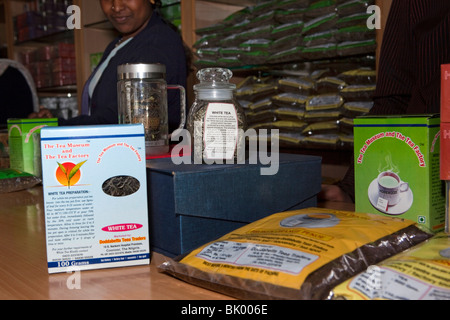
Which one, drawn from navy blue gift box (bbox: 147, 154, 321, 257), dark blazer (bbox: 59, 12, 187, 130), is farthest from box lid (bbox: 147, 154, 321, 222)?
dark blazer (bbox: 59, 12, 187, 130)

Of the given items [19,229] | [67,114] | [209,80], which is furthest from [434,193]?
[67,114]

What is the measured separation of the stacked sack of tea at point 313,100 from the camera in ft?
6.14

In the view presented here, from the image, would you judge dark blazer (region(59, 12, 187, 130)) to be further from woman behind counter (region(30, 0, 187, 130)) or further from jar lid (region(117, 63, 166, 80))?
jar lid (region(117, 63, 166, 80))

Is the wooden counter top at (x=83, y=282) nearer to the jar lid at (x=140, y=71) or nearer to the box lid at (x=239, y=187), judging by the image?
the box lid at (x=239, y=187)

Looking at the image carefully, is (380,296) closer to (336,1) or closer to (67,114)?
(336,1)

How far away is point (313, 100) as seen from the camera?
1.99 meters

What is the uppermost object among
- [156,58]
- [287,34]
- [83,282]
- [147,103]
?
[287,34]

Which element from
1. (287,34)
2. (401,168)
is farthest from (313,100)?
(401,168)

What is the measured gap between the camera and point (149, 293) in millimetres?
542

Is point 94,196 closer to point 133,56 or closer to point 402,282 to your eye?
point 402,282

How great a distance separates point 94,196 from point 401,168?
0.41m

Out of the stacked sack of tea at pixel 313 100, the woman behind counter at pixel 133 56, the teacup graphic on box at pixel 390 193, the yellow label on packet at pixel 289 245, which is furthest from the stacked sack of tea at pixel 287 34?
the yellow label on packet at pixel 289 245

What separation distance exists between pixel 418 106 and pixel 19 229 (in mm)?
862

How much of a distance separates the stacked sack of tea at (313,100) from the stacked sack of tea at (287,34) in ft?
0.36
